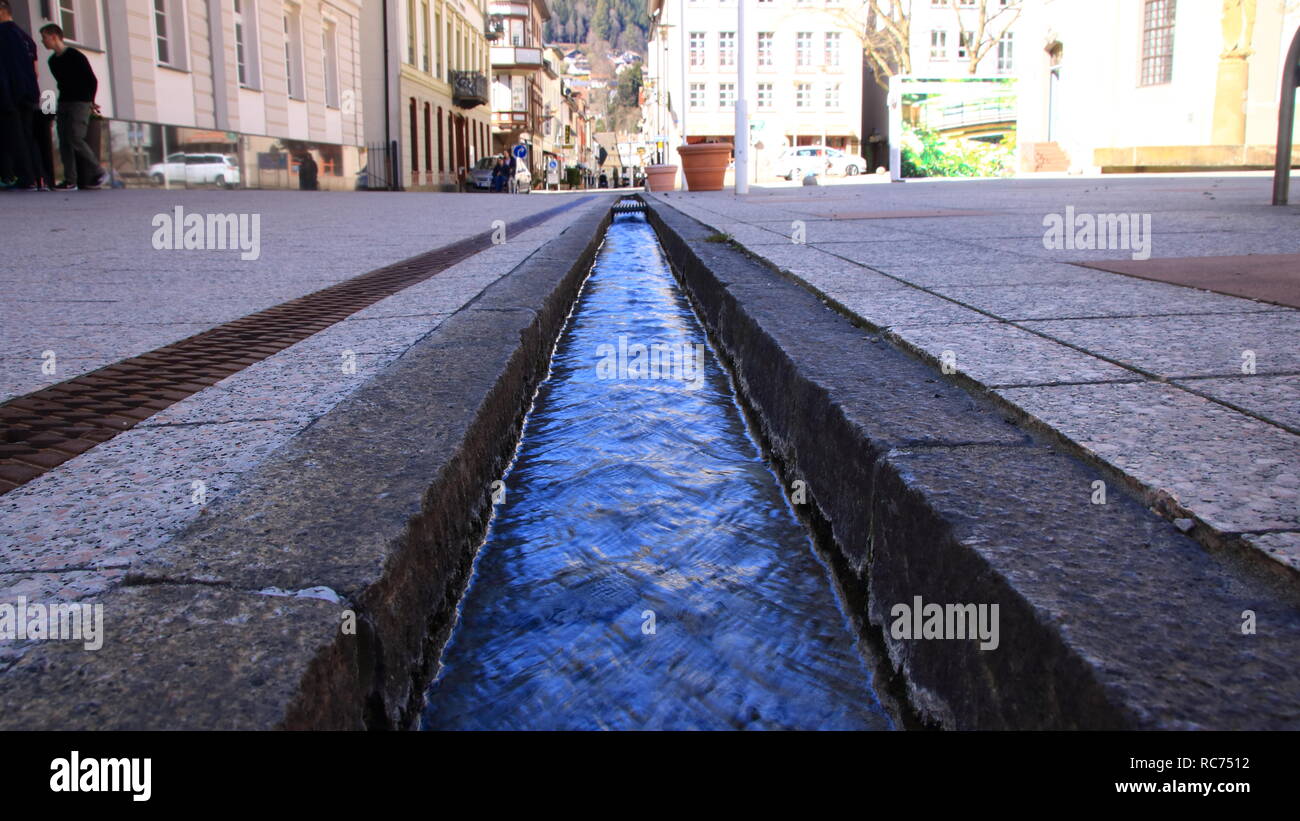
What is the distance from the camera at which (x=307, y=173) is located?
71.1ft

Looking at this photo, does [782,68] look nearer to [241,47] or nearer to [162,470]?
[241,47]

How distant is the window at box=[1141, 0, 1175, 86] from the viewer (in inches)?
973

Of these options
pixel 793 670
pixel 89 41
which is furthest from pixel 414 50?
pixel 793 670

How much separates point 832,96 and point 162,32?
132ft

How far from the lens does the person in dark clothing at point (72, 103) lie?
39.5 ft

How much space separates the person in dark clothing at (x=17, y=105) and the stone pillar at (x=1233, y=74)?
75.8ft

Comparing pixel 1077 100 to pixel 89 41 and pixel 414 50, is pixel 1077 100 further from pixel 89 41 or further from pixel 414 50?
pixel 89 41

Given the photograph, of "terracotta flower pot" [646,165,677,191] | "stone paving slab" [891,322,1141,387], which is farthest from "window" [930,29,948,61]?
"stone paving slab" [891,322,1141,387]

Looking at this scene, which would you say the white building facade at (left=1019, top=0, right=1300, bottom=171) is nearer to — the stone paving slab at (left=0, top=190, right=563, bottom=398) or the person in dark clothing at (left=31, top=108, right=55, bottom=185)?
the stone paving slab at (left=0, top=190, right=563, bottom=398)

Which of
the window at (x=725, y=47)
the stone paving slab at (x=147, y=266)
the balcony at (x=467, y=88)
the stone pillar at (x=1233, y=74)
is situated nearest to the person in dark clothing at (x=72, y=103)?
the stone paving slab at (x=147, y=266)

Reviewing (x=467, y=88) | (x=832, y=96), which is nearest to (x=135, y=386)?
(x=467, y=88)

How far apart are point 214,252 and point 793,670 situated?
5969 mm

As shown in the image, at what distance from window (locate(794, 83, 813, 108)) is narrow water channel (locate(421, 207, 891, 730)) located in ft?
167

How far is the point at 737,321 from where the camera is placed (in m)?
3.59
